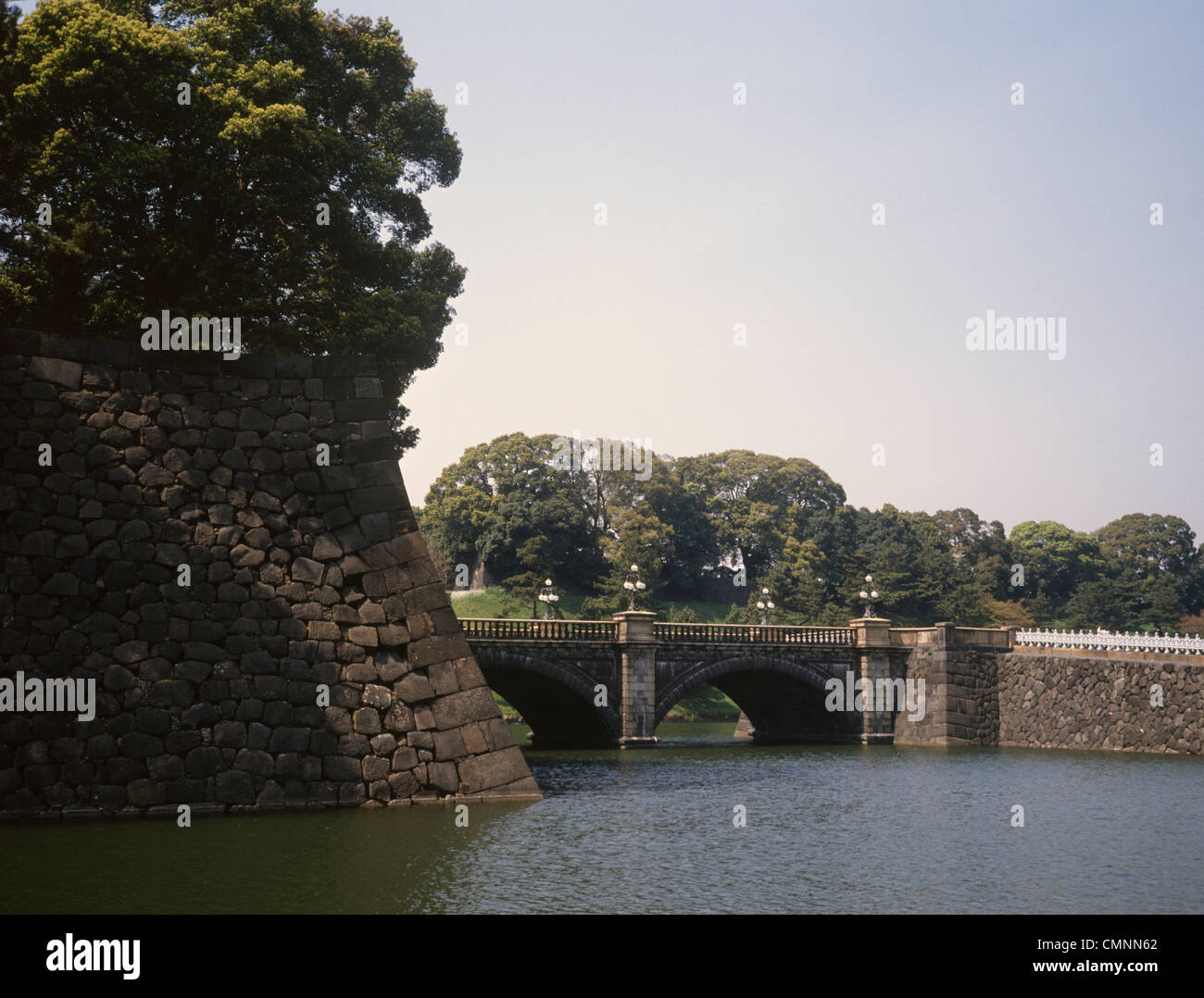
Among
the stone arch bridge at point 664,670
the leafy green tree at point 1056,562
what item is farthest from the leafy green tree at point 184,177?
the leafy green tree at point 1056,562

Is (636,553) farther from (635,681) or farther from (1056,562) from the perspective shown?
(1056,562)

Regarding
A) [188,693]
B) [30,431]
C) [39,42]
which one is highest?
[39,42]

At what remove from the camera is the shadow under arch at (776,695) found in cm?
4544

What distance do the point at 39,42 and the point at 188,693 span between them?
13.2 meters

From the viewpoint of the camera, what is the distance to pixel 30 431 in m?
17.7

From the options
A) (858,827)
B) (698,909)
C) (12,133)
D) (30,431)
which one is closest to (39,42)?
(12,133)

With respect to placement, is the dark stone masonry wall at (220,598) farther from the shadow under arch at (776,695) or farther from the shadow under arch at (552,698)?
the shadow under arch at (776,695)

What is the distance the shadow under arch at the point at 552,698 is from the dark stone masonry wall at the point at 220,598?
20.1 meters

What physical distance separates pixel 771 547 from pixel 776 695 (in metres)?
51.6

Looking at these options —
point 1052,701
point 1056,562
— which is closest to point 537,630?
point 1052,701

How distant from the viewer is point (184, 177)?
22219mm
